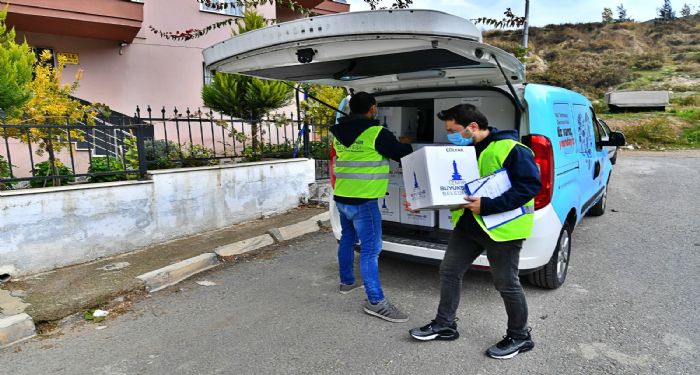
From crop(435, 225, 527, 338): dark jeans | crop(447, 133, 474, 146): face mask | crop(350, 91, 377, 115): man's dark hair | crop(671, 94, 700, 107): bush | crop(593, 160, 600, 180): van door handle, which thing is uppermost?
crop(671, 94, 700, 107): bush

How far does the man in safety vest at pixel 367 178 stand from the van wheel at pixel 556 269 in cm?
127

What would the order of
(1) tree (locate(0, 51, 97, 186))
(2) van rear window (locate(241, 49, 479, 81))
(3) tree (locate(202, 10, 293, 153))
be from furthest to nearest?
(3) tree (locate(202, 10, 293, 153)) < (1) tree (locate(0, 51, 97, 186)) < (2) van rear window (locate(241, 49, 479, 81))

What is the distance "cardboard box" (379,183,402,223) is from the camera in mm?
4293

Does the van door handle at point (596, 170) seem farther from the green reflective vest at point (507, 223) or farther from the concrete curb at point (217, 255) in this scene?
the concrete curb at point (217, 255)

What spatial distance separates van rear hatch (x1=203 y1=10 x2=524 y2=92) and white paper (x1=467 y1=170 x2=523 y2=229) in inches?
32.3

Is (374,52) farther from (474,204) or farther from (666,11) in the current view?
(666,11)

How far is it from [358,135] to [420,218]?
1.10 meters

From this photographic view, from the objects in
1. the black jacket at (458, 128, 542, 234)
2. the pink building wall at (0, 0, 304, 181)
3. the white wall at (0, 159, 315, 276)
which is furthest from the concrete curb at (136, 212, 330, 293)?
the pink building wall at (0, 0, 304, 181)

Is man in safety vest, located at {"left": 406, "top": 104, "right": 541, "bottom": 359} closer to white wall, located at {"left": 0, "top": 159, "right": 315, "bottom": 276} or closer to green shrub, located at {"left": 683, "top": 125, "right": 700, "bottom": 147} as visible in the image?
white wall, located at {"left": 0, "top": 159, "right": 315, "bottom": 276}

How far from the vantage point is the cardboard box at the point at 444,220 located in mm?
3978

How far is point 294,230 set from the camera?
6.02 metres

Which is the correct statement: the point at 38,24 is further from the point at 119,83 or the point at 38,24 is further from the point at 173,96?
the point at 173,96

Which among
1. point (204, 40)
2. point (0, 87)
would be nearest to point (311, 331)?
point (0, 87)

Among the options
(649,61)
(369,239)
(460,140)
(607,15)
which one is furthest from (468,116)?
(607,15)
